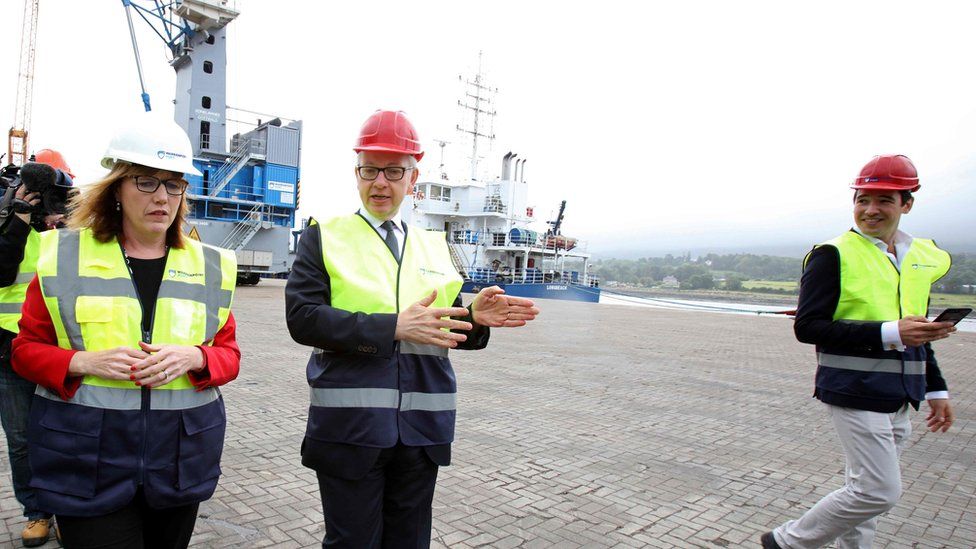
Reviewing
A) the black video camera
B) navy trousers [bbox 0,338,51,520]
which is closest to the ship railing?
navy trousers [bbox 0,338,51,520]

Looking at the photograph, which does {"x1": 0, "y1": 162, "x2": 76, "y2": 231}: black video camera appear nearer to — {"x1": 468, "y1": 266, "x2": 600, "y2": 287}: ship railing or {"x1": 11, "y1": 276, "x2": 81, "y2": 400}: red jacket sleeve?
{"x1": 11, "y1": 276, "x2": 81, "y2": 400}: red jacket sleeve

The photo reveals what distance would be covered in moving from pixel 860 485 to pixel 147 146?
10.8 ft

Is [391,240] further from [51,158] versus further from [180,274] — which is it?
[51,158]

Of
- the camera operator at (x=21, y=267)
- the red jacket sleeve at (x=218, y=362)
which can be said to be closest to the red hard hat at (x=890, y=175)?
the red jacket sleeve at (x=218, y=362)

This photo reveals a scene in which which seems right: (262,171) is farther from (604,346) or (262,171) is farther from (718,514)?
(718,514)

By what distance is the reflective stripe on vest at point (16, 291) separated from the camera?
2.67m

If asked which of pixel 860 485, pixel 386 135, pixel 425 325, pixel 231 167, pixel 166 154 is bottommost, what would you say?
pixel 860 485

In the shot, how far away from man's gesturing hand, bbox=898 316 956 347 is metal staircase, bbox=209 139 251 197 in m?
25.8

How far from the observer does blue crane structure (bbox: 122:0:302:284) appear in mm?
24844

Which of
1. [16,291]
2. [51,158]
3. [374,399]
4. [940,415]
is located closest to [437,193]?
[51,158]

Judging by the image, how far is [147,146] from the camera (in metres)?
1.89

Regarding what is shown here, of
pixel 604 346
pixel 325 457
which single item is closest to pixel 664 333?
pixel 604 346

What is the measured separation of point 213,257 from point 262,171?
25.9 m

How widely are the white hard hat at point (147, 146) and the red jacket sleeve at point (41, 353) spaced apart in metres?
0.49
